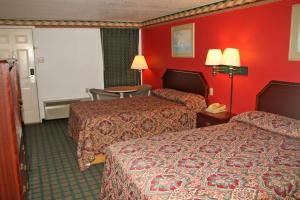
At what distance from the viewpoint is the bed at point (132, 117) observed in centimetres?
354

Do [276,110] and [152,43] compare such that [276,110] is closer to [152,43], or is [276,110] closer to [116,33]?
[152,43]

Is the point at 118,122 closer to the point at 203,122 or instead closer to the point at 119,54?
the point at 203,122

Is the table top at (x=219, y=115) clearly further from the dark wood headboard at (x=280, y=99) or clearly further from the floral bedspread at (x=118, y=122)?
the dark wood headboard at (x=280, y=99)

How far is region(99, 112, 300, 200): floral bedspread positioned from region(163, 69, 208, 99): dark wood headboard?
5.13ft

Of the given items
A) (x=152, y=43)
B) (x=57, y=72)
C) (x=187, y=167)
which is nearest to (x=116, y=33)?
(x=152, y=43)

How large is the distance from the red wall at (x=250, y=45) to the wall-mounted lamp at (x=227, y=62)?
8 centimetres

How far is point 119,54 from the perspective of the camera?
6.36 m

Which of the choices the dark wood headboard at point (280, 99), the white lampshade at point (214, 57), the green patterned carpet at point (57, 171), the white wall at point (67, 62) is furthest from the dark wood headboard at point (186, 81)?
the green patterned carpet at point (57, 171)

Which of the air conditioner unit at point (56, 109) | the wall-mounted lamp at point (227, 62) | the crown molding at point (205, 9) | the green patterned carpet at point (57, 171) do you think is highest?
the crown molding at point (205, 9)

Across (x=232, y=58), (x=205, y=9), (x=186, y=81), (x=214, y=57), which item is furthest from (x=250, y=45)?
(x=186, y=81)

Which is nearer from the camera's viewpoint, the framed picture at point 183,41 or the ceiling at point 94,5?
the ceiling at point 94,5

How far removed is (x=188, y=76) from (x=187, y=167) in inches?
114

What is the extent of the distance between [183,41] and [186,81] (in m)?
0.73

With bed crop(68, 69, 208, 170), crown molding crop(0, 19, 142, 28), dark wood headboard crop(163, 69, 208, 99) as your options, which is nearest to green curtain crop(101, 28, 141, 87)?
crown molding crop(0, 19, 142, 28)
